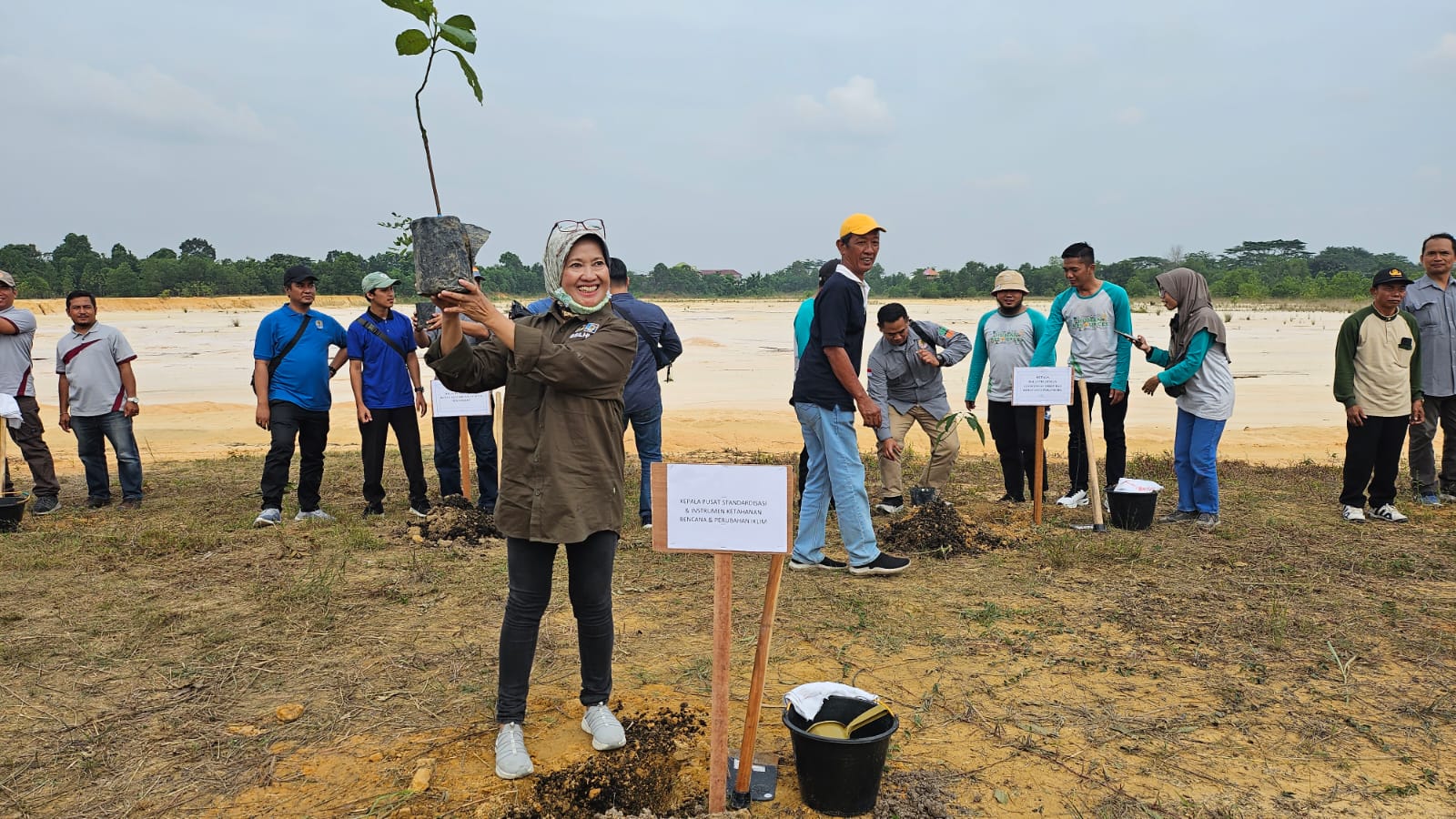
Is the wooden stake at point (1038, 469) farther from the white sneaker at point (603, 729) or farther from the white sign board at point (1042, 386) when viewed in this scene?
the white sneaker at point (603, 729)

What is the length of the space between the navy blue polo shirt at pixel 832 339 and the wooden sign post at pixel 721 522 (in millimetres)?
2414

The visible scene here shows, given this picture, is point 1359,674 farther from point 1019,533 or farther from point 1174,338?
point 1174,338

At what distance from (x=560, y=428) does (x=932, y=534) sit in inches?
162

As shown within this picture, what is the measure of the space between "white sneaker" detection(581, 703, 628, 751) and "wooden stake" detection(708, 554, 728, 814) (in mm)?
527

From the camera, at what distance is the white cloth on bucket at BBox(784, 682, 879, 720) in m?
3.19

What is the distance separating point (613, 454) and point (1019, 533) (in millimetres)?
4703

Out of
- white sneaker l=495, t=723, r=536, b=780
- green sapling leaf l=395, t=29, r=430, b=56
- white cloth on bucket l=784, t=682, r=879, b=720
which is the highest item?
green sapling leaf l=395, t=29, r=430, b=56

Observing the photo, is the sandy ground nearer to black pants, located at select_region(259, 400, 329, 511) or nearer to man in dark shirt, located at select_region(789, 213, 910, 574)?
black pants, located at select_region(259, 400, 329, 511)

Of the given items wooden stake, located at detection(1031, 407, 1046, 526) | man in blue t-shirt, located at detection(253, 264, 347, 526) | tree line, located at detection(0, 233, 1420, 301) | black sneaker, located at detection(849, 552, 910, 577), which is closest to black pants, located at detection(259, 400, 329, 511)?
man in blue t-shirt, located at detection(253, 264, 347, 526)

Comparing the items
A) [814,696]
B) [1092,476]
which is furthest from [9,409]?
[1092,476]

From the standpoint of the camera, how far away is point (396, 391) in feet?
24.7

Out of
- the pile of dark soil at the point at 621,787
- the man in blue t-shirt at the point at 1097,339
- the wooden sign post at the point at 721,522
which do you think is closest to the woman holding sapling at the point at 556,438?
the pile of dark soil at the point at 621,787

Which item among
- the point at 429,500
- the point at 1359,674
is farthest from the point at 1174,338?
the point at 429,500

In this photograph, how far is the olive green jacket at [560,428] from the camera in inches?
126
